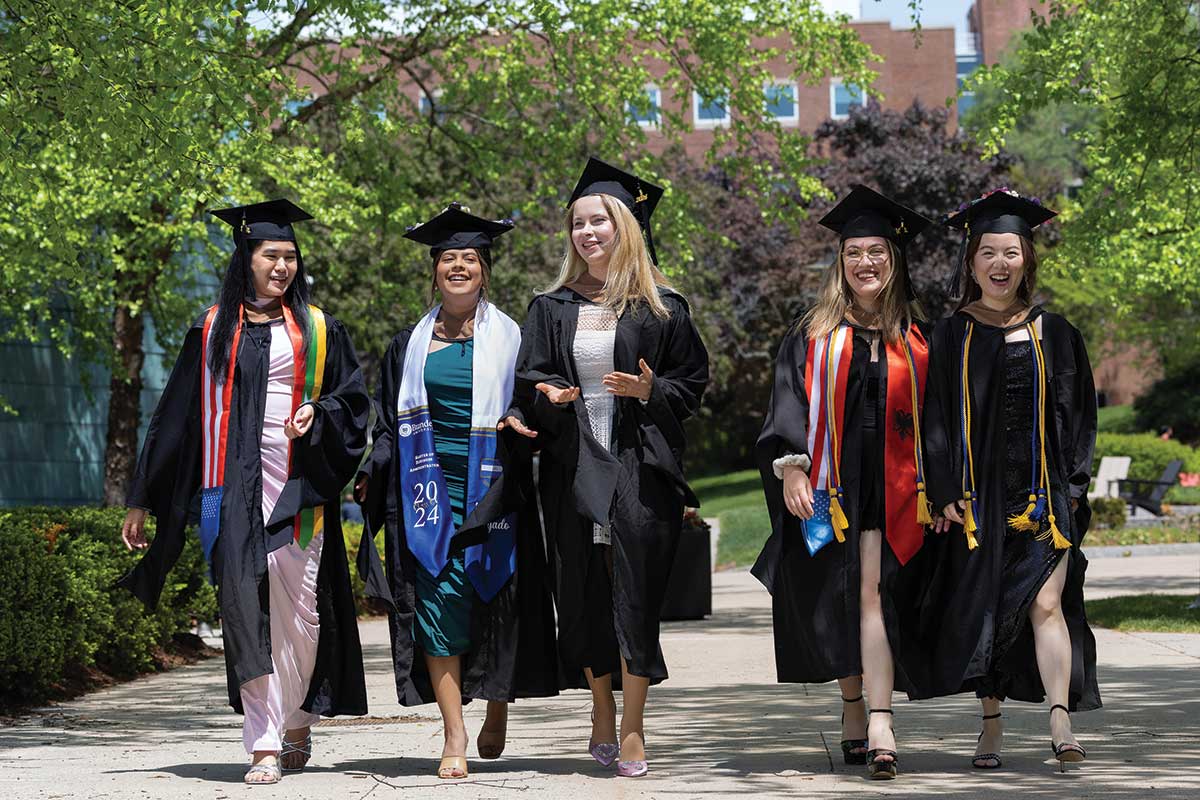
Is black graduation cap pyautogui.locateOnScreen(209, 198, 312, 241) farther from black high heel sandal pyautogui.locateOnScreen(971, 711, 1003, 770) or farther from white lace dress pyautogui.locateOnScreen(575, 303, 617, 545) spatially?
black high heel sandal pyautogui.locateOnScreen(971, 711, 1003, 770)

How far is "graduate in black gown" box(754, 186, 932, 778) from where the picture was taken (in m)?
6.52

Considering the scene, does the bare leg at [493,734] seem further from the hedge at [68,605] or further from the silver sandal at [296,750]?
the hedge at [68,605]

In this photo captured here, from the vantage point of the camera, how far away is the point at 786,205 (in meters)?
17.3

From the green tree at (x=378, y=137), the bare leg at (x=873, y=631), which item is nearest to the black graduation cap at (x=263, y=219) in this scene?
the bare leg at (x=873, y=631)

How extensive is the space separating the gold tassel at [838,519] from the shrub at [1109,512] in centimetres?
2077

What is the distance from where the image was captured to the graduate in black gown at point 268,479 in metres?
6.64

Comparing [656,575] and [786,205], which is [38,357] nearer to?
[786,205]

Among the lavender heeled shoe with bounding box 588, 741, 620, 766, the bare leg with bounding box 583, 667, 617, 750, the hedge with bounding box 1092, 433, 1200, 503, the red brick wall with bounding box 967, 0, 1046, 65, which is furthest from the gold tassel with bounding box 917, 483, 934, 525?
the red brick wall with bounding box 967, 0, 1046, 65

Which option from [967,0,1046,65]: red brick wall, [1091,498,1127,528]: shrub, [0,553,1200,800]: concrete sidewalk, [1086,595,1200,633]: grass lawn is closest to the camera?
[0,553,1200,800]: concrete sidewalk

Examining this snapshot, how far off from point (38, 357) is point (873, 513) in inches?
470

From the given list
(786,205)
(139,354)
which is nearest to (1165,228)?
(786,205)

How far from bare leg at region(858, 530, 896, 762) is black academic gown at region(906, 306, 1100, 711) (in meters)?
0.22

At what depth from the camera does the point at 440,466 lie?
6711 millimetres

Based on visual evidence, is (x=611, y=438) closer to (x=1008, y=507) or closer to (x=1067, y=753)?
(x=1008, y=507)
